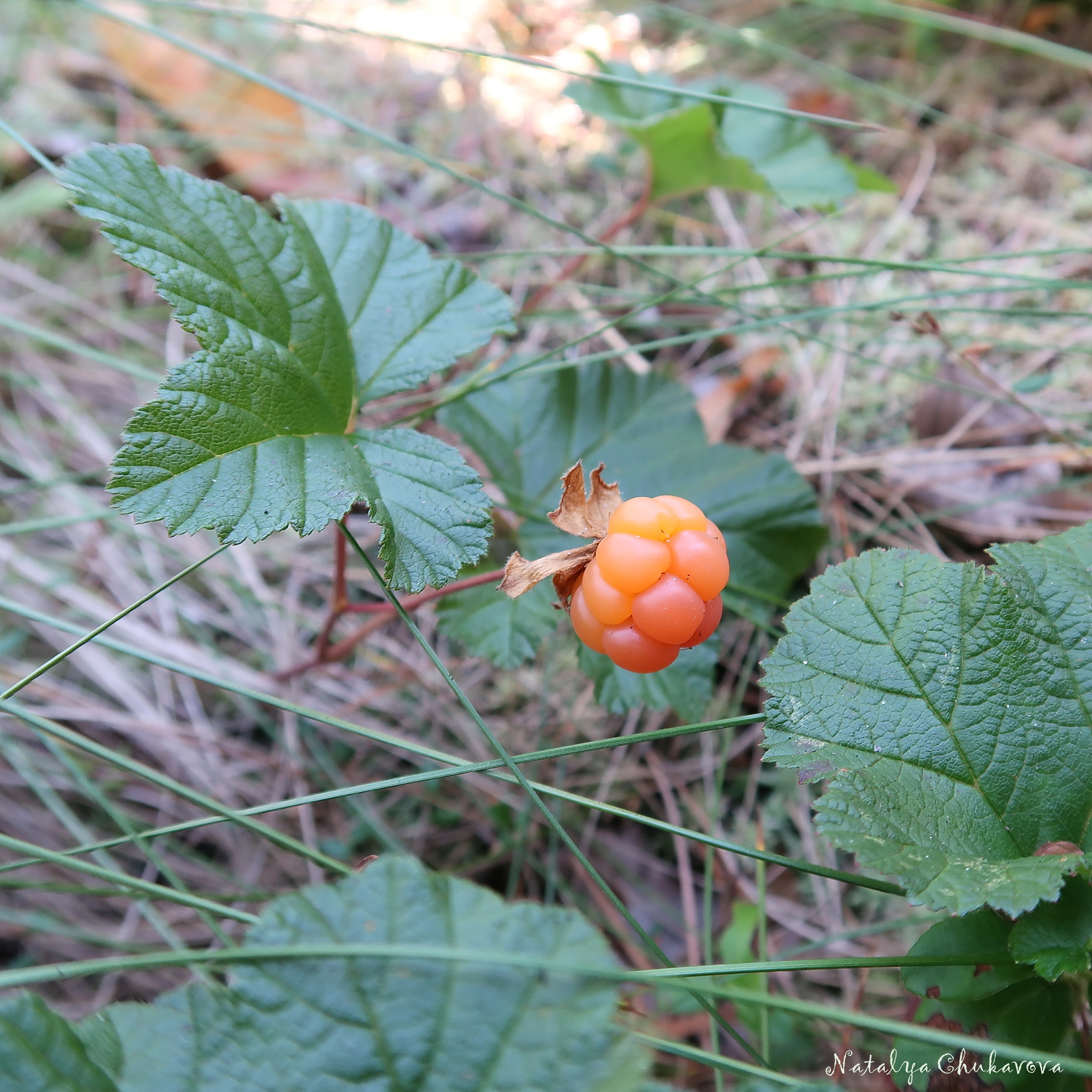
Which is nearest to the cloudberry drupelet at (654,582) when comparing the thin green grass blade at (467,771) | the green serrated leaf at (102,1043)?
the thin green grass blade at (467,771)

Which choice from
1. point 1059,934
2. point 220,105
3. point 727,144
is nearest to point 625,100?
point 727,144

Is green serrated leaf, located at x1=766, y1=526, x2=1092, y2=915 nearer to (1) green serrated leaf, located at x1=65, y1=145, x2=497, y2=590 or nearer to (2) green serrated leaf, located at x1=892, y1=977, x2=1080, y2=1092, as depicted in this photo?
(2) green serrated leaf, located at x1=892, y1=977, x2=1080, y2=1092

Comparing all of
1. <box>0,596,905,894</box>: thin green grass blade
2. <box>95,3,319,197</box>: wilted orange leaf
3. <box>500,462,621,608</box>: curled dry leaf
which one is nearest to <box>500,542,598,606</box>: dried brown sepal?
<box>500,462,621,608</box>: curled dry leaf

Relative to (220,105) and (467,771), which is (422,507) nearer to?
(467,771)

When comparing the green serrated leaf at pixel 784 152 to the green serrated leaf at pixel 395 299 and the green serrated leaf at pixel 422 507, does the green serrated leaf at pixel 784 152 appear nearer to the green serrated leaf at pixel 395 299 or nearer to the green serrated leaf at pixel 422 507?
the green serrated leaf at pixel 395 299

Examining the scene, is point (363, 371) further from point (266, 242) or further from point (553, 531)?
point (553, 531)

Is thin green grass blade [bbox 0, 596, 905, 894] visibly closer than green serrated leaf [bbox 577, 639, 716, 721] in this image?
Yes
